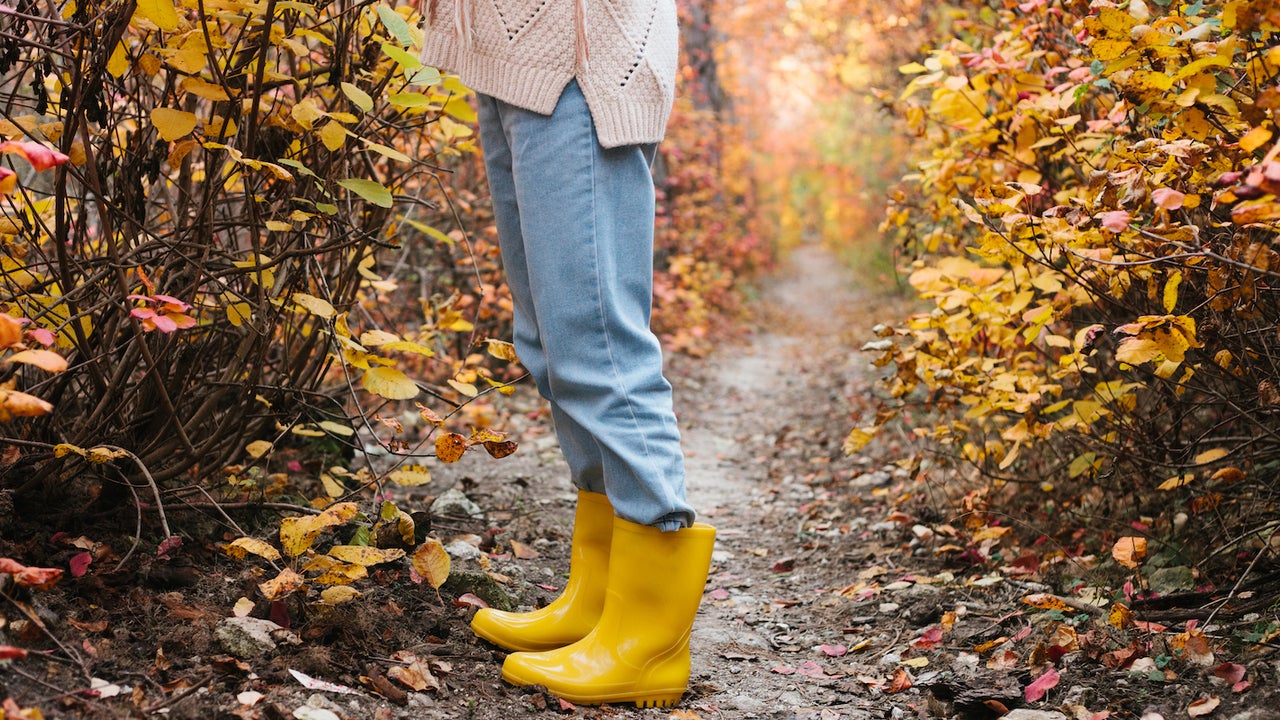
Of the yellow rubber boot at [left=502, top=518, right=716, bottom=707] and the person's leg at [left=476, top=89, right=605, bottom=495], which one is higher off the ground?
the person's leg at [left=476, top=89, right=605, bottom=495]

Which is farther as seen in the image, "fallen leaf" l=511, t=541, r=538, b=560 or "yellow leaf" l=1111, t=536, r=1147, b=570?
"fallen leaf" l=511, t=541, r=538, b=560

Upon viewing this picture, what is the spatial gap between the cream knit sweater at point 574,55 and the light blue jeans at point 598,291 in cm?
3

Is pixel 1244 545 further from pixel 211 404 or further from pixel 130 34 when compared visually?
pixel 130 34

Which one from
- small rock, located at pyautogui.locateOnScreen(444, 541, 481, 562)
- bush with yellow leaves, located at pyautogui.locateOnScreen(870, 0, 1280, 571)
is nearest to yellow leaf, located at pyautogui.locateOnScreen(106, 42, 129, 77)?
small rock, located at pyautogui.locateOnScreen(444, 541, 481, 562)

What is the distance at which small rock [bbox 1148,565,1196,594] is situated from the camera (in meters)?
2.02

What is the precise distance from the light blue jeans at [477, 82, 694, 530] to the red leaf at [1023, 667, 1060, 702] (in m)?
0.68

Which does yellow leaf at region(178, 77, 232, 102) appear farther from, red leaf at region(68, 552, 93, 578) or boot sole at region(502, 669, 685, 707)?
boot sole at region(502, 669, 685, 707)

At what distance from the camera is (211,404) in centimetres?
197

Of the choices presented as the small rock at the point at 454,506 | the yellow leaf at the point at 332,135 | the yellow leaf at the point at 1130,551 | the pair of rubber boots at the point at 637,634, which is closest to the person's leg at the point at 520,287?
the pair of rubber boots at the point at 637,634

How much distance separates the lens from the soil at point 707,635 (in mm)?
1377

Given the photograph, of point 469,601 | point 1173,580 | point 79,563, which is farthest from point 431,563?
point 1173,580

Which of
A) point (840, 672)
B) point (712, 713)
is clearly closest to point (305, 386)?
point (712, 713)

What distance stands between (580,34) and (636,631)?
3.50 ft

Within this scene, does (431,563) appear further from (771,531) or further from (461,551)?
(771,531)
